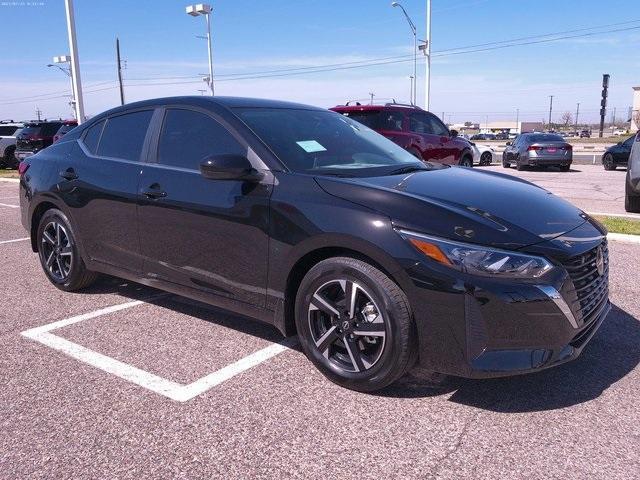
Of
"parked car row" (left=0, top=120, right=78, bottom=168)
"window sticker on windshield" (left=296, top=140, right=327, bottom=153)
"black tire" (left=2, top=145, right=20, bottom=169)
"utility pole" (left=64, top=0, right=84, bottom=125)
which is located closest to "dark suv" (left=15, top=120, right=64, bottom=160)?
"parked car row" (left=0, top=120, right=78, bottom=168)

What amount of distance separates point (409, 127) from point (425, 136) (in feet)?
1.59

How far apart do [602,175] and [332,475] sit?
18575mm

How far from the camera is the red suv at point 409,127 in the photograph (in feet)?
41.9

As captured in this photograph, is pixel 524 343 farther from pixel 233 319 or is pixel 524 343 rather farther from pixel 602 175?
pixel 602 175

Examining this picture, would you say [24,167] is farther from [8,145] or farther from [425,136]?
[8,145]

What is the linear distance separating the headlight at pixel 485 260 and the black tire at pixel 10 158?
22193 mm

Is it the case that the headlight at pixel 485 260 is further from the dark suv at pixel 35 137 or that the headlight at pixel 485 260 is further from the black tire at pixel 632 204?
the dark suv at pixel 35 137

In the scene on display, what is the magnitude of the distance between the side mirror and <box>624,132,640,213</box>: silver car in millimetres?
7240

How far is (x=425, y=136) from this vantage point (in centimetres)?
1330

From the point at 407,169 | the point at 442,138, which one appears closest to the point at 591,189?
the point at 442,138

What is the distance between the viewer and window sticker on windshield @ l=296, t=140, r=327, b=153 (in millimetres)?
3775

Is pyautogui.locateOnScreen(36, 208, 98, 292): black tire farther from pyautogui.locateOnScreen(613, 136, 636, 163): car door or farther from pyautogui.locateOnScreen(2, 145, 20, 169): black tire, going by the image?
pyautogui.locateOnScreen(613, 136, 636, 163): car door

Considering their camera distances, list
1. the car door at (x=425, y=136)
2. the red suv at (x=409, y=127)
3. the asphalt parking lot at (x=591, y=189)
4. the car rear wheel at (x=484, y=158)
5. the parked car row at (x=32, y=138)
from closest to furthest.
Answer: the asphalt parking lot at (x=591, y=189) → the red suv at (x=409, y=127) → the car door at (x=425, y=136) → the parked car row at (x=32, y=138) → the car rear wheel at (x=484, y=158)

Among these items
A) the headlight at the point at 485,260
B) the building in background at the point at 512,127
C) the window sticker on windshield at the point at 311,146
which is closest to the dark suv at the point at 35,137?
the window sticker on windshield at the point at 311,146
